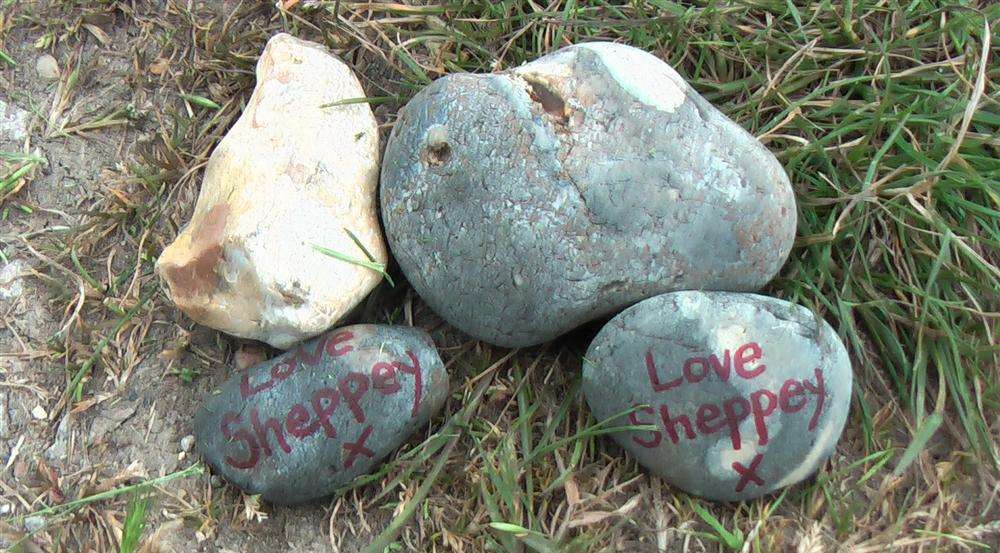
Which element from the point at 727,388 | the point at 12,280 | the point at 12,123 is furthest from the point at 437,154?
the point at 12,123

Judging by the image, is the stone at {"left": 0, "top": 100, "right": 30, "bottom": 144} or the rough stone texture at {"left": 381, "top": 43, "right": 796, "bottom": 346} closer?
the rough stone texture at {"left": 381, "top": 43, "right": 796, "bottom": 346}

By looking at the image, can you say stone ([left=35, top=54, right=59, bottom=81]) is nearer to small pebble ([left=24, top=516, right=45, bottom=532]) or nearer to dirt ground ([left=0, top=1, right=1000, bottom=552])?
dirt ground ([left=0, top=1, right=1000, bottom=552])

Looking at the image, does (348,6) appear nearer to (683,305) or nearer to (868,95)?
(683,305)

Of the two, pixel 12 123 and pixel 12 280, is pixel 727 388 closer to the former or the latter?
pixel 12 280

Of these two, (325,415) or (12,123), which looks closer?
(325,415)

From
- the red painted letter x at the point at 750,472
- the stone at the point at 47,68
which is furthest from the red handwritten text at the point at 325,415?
the stone at the point at 47,68

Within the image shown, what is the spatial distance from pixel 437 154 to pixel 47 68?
1289 mm

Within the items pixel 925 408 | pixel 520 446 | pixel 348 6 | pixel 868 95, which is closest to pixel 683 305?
pixel 520 446

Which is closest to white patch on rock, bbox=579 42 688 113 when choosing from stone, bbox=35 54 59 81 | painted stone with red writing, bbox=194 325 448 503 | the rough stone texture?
the rough stone texture

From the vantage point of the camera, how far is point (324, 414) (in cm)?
184

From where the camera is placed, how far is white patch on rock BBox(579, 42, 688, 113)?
1.85m

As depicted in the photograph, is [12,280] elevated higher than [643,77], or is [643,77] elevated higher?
[643,77]

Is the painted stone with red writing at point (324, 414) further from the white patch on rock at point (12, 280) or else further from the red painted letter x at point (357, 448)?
the white patch on rock at point (12, 280)

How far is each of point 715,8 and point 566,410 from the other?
1.12 meters
